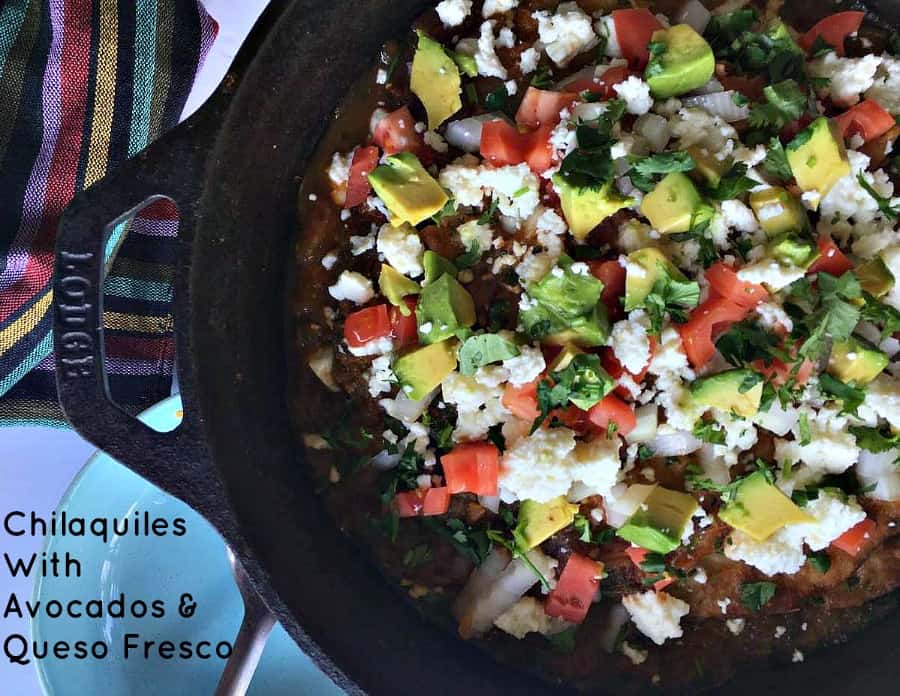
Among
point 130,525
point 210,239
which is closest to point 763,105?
point 210,239

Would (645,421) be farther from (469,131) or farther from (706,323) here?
(469,131)

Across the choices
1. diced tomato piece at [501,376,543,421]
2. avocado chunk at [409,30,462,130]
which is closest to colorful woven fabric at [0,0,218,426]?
avocado chunk at [409,30,462,130]

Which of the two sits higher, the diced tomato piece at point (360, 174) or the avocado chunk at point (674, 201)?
the diced tomato piece at point (360, 174)

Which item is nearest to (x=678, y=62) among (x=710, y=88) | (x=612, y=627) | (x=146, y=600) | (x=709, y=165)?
(x=710, y=88)

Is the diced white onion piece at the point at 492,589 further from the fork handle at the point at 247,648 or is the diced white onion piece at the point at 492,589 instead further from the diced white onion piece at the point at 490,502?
the fork handle at the point at 247,648

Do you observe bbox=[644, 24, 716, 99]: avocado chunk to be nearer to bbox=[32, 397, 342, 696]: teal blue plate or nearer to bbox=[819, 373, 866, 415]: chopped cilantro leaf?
bbox=[819, 373, 866, 415]: chopped cilantro leaf

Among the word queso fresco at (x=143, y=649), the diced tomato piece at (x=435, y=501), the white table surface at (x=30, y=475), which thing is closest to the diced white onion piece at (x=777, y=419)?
the diced tomato piece at (x=435, y=501)
